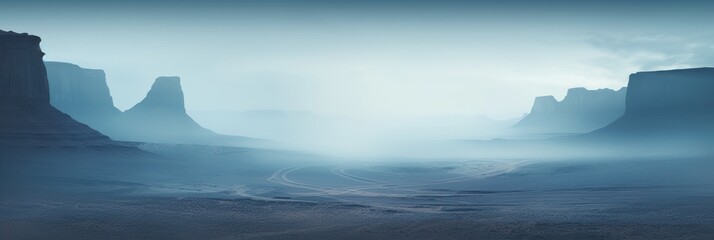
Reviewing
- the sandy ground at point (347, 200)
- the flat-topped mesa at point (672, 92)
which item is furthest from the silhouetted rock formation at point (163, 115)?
the flat-topped mesa at point (672, 92)

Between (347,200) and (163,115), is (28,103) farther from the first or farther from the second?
(163,115)

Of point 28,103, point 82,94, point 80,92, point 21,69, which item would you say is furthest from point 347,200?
point 80,92

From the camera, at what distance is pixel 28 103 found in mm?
63812

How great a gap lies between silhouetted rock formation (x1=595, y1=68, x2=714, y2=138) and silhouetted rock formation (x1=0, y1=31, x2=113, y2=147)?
259 ft

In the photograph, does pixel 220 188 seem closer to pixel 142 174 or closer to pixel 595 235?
pixel 142 174

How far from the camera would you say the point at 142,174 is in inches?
2285

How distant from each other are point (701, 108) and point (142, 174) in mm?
77776

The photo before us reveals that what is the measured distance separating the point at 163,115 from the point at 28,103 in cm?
8177

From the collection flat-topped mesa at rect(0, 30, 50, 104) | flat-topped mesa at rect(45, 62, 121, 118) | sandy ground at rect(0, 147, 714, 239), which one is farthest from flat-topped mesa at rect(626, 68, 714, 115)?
flat-topped mesa at rect(45, 62, 121, 118)

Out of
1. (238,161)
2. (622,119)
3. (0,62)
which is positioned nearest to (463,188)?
(238,161)

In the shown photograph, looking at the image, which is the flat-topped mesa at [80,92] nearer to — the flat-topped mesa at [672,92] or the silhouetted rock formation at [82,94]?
the silhouetted rock formation at [82,94]

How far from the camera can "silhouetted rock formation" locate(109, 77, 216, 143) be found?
13825 centimetres

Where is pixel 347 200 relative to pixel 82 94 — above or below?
below

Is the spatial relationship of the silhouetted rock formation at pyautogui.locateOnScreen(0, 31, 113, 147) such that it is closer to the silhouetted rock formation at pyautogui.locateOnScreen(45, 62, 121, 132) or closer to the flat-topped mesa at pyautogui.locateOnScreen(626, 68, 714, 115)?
the silhouetted rock formation at pyautogui.locateOnScreen(45, 62, 121, 132)
